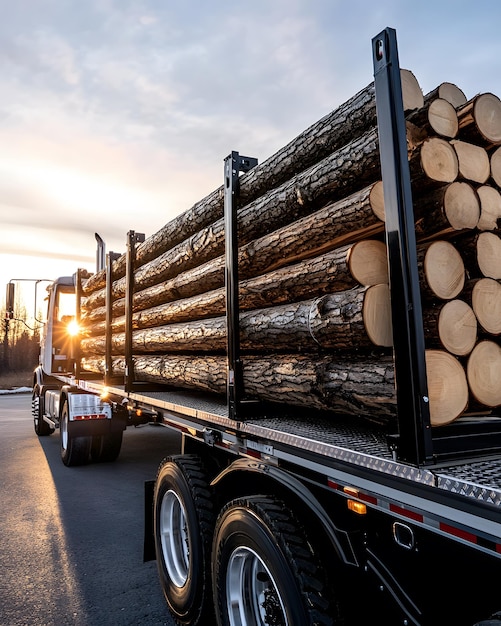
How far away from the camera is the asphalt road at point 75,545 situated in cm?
371

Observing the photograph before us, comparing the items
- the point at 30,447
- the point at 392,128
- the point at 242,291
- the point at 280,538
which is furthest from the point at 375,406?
the point at 30,447

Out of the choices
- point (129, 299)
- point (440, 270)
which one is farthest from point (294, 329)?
point (129, 299)

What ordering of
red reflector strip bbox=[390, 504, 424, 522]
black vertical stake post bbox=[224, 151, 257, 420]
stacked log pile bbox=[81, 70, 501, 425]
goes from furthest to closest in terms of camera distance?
black vertical stake post bbox=[224, 151, 257, 420]
stacked log pile bbox=[81, 70, 501, 425]
red reflector strip bbox=[390, 504, 424, 522]

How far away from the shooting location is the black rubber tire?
834 centimetres

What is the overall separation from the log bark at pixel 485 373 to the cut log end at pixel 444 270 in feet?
0.90

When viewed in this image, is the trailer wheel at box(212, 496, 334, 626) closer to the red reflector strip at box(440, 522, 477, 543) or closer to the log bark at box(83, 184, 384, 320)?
the red reflector strip at box(440, 522, 477, 543)

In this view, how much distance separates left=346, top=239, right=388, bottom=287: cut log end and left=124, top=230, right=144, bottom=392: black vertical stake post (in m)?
3.44

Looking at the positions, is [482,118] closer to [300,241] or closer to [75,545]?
[300,241]

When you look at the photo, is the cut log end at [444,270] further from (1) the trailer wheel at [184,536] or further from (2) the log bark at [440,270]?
(1) the trailer wheel at [184,536]

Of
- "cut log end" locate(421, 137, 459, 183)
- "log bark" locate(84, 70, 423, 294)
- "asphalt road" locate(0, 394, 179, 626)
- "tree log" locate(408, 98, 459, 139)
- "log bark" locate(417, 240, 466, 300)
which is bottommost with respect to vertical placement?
"asphalt road" locate(0, 394, 179, 626)

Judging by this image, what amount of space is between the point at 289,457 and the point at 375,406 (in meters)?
0.47

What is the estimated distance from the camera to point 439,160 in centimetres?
222

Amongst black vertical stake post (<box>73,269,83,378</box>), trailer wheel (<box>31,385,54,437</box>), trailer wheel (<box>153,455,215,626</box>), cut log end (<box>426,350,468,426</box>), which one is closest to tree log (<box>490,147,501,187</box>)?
cut log end (<box>426,350,468,426</box>)

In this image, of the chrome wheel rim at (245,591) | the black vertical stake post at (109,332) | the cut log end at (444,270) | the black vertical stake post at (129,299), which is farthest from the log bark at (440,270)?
the black vertical stake post at (109,332)
